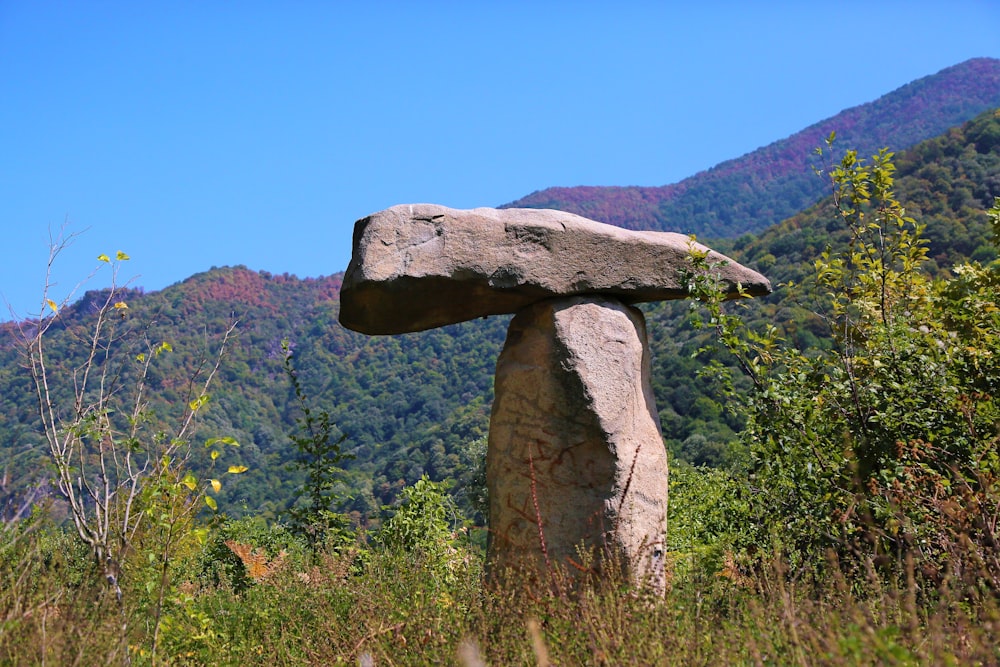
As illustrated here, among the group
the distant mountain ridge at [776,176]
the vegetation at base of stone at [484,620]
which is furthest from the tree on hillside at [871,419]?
the distant mountain ridge at [776,176]

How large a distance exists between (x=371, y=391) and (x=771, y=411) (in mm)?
26240

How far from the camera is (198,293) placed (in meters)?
48.5

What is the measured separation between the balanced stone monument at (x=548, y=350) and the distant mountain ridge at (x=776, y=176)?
67.6 metres

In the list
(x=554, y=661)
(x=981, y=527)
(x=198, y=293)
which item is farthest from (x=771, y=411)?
(x=198, y=293)

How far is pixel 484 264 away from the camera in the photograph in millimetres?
5770

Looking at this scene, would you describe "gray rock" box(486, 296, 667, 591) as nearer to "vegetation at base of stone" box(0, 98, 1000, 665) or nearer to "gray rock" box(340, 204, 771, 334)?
"gray rock" box(340, 204, 771, 334)

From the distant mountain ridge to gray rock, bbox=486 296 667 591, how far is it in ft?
222

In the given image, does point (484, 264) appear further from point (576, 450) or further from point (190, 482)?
point (190, 482)

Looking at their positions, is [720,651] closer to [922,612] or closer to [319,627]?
[922,612]

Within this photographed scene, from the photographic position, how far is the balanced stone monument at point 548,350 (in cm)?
570

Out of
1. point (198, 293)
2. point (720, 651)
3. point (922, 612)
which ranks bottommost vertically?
point (922, 612)

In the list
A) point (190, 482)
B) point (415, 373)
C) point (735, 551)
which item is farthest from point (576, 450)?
point (415, 373)

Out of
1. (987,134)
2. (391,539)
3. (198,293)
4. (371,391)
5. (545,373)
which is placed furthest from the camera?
(198,293)

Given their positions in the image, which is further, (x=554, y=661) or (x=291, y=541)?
(x=291, y=541)
